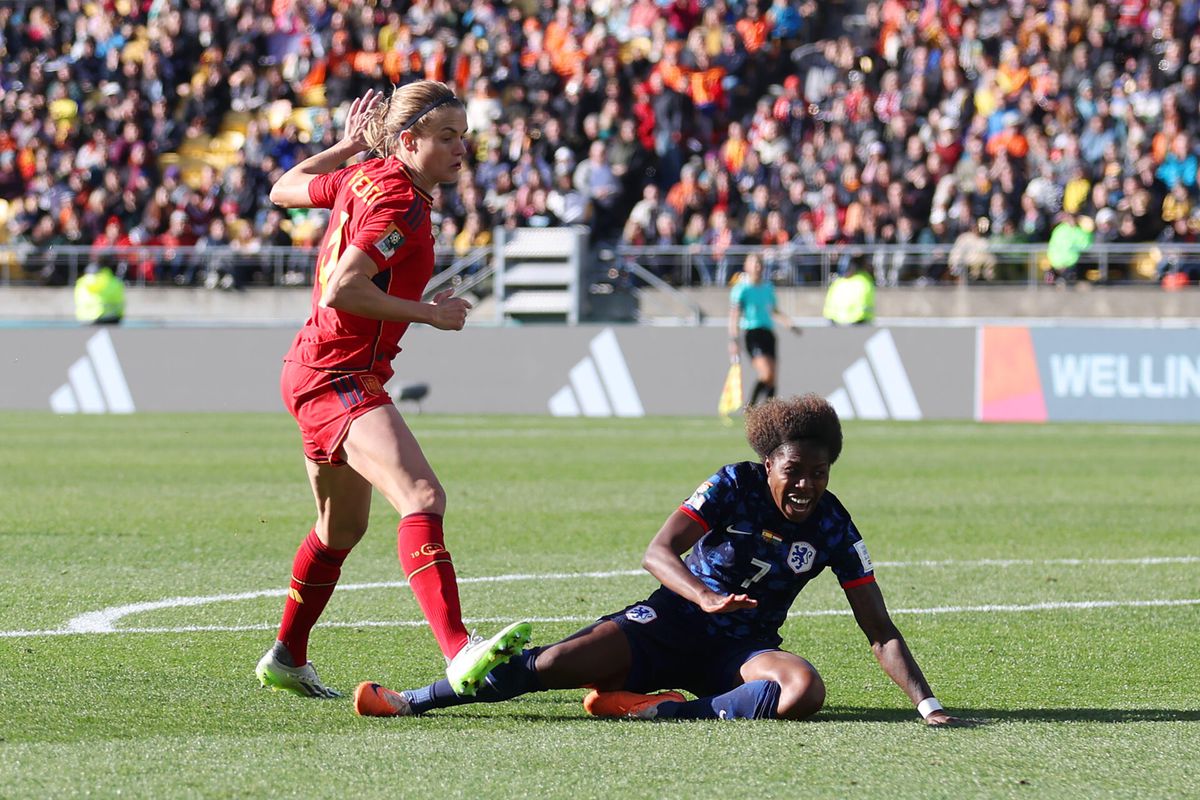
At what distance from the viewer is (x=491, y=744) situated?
479 cm

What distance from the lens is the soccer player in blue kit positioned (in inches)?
204

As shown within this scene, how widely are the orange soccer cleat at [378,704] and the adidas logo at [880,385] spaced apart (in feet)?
56.8

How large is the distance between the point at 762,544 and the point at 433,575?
970 mm

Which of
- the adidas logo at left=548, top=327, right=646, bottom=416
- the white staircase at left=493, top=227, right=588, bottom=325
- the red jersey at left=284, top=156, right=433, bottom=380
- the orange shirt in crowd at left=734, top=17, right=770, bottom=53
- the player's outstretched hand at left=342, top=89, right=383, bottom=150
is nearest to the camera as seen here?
the red jersey at left=284, top=156, right=433, bottom=380

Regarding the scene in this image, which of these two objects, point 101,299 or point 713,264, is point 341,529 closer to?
point 713,264

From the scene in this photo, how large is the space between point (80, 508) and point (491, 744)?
788cm

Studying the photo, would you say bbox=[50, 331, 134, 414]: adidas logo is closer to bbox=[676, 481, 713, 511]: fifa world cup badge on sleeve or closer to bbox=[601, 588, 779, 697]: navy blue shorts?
bbox=[601, 588, 779, 697]: navy blue shorts

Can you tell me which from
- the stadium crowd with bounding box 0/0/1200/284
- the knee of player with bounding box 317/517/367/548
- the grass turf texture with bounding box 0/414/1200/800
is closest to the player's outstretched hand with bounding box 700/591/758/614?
the grass turf texture with bounding box 0/414/1200/800

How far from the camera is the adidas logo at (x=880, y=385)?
73.0ft

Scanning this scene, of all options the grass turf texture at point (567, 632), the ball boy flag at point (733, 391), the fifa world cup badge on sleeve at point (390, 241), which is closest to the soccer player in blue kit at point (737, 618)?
the grass turf texture at point (567, 632)

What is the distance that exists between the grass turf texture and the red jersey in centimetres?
108

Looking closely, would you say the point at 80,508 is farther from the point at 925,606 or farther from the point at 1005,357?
the point at 1005,357

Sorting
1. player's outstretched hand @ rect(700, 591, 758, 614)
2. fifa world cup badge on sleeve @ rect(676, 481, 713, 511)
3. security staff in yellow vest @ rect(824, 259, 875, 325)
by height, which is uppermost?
fifa world cup badge on sleeve @ rect(676, 481, 713, 511)

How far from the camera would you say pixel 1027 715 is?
5.38m
